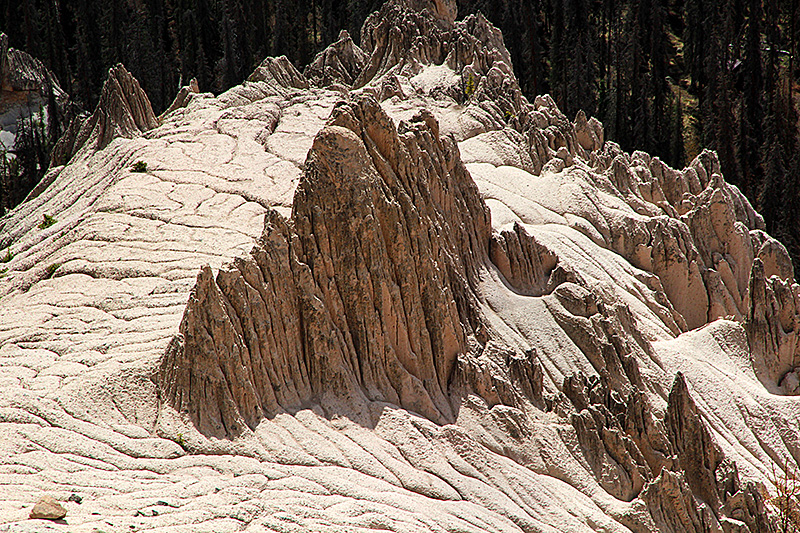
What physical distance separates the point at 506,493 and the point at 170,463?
576cm

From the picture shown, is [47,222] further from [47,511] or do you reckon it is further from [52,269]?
[47,511]

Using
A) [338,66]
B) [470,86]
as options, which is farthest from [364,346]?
[338,66]

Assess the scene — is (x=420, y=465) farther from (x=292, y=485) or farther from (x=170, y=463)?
(x=170, y=463)

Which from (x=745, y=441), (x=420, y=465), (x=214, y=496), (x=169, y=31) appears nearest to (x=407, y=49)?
(x=745, y=441)

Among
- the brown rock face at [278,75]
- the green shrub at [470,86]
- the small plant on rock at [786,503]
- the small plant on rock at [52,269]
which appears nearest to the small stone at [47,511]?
the small plant on rock at [52,269]

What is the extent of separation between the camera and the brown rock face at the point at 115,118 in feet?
88.0

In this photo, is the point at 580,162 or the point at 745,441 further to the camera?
the point at 580,162

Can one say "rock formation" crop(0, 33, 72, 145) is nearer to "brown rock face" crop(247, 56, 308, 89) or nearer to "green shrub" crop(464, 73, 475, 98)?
"brown rock face" crop(247, 56, 308, 89)

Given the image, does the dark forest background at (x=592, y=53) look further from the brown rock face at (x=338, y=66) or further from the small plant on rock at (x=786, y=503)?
the small plant on rock at (x=786, y=503)

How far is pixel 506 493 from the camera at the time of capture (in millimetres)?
15227

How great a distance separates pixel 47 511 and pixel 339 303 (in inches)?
268

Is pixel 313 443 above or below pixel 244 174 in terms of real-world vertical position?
Result: below

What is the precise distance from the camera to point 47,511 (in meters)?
10.4

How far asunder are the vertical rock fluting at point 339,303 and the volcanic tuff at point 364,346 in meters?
0.04
